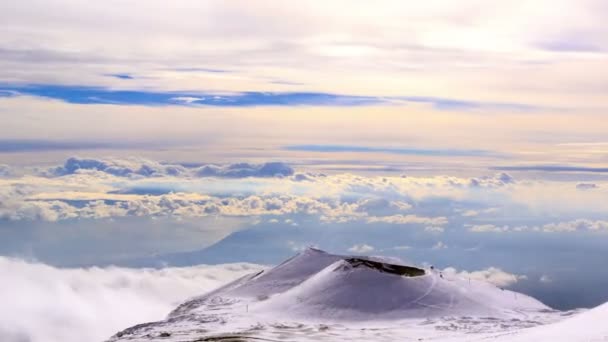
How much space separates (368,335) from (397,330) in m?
10.0

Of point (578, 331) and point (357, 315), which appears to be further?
point (357, 315)

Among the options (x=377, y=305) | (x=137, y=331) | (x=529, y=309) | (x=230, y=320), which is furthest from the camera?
(x=529, y=309)

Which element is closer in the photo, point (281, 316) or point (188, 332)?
point (188, 332)

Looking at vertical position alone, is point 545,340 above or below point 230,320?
above

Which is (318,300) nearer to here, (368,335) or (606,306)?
(368,335)

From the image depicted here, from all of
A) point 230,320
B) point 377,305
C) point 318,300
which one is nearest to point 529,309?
point 377,305

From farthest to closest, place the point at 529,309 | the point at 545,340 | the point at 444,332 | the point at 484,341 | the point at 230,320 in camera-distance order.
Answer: the point at 529,309 → the point at 230,320 → the point at 444,332 → the point at 484,341 → the point at 545,340

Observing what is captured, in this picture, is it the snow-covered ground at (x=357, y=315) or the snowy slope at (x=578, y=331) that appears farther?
the snow-covered ground at (x=357, y=315)

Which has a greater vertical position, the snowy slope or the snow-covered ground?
the snowy slope

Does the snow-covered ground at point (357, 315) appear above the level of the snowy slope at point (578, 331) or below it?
below

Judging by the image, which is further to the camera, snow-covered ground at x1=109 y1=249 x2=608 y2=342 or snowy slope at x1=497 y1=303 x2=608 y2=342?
snow-covered ground at x1=109 y1=249 x2=608 y2=342

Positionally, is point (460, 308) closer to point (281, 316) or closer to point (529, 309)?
point (529, 309)

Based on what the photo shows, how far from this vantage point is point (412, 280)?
196 metres

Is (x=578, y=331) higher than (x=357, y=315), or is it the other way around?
(x=578, y=331)
